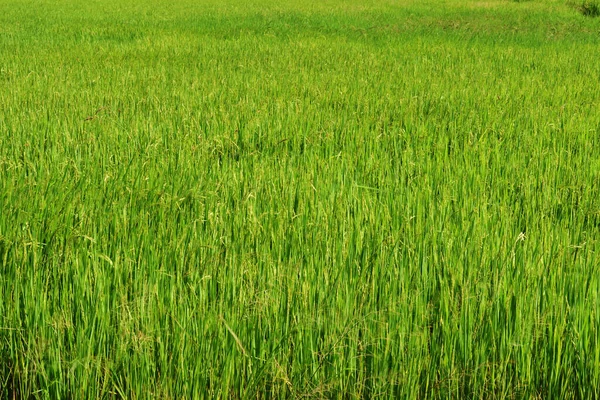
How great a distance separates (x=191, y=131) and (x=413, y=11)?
45.4 feet

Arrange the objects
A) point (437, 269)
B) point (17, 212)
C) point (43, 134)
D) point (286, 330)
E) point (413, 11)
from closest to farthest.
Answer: point (286, 330)
point (437, 269)
point (17, 212)
point (43, 134)
point (413, 11)

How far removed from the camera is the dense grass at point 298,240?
1563 mm

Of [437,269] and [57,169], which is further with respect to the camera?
[57,169]

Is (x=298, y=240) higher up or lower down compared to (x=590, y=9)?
lower down

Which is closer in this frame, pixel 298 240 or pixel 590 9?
pixel 298 240

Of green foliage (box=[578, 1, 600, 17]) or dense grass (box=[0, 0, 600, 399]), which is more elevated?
green foliage (box=[578, 1, 600, 17])

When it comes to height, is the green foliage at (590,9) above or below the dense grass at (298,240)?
above

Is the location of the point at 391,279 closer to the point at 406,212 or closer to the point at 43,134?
the point at 406,212

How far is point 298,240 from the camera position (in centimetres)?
225

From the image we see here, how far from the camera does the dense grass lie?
1563 mm

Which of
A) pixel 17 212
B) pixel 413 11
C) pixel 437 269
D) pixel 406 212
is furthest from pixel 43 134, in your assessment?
pixel 413 11

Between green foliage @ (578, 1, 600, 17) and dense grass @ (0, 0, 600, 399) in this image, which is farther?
green foliage @ (578, 1, 600, 17)

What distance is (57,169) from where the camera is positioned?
9.79 feet

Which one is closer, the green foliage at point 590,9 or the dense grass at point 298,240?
the dense grass at point 298,240
